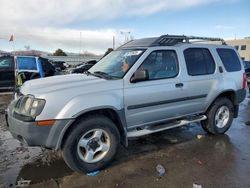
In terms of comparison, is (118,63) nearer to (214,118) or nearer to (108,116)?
(108,116)

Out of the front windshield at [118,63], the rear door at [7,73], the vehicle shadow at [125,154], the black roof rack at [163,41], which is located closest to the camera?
the vehicle shadow at [125,154]

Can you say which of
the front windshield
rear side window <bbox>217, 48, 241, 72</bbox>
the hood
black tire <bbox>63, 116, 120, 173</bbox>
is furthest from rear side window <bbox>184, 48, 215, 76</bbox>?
black tire <bbox>63, 116, 120, 173</bbox>

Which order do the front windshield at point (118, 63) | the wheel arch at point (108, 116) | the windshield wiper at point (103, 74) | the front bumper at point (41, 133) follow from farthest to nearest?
the front windshield at point (118, 63) → the windshield wiper at point (103, 74) → the wheel arch at point (108, 116) → the front bumper at point (41, 133)

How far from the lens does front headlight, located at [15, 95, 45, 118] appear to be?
3666 millimetres

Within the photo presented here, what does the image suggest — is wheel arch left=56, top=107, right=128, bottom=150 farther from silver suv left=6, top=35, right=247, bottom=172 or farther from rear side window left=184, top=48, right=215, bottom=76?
rear side window left=184, top=48, right=215, bottom=76

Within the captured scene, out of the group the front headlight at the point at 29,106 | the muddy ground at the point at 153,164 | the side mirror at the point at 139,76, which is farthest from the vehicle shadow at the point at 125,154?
the side mirror at the point at 139,76

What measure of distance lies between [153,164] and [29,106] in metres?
2.20

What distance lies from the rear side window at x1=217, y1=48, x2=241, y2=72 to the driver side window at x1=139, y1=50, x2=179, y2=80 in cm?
149

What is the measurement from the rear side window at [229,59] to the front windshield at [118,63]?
226 cm

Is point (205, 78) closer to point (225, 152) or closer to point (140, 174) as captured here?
point (225, 152)

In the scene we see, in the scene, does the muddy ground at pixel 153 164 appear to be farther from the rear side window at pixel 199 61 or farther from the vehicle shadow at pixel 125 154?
the rear side window at pixel 199 61

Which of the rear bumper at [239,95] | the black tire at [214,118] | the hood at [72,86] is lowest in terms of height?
the black tire at [214,118]

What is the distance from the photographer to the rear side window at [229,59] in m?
5.98

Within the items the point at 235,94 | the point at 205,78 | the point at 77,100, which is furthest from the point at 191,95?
the point at 77,100
